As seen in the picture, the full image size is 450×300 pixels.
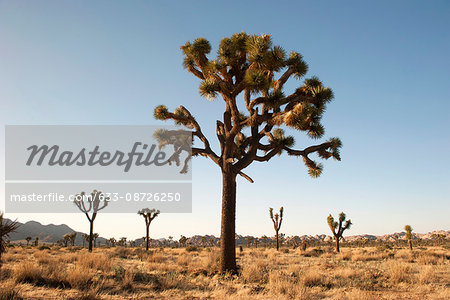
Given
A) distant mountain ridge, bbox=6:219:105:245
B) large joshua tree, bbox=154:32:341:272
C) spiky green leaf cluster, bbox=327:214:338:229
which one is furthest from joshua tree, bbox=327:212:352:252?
distant mountain ridge, bbox=6:219:105:245

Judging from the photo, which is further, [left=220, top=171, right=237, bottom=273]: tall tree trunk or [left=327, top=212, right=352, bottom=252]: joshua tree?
[left=327, top=212, right=352, bottom=252]: joshua tree

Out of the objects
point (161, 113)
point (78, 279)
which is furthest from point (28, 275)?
point (161, 113)

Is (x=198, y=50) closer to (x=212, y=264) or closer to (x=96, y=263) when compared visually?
(x=212, y=264)

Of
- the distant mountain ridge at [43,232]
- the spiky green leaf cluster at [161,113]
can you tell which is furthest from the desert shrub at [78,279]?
the distant mountain ridge at [43,232]

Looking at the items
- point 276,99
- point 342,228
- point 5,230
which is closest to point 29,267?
point 5,230

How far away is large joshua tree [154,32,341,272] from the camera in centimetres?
1016

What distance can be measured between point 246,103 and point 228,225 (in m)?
4.53

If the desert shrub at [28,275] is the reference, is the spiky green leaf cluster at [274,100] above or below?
above

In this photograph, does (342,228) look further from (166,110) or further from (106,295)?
(106,295)

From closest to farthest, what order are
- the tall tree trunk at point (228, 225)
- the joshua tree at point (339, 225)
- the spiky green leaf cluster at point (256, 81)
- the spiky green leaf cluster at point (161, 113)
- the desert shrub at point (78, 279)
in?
the desert shrub at point (78, 279), the spiky green leaf cluster at point (256, 81), the tall tree trunk at point (228, 225), the spiky green leaf cluster at point (161, 113), the joshua tree at point (339, 225)

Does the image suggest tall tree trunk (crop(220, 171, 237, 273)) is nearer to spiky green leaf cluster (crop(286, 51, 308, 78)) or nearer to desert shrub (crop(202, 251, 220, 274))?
desert shrub (crop(202, 251, 220, 274))

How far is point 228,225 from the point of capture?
10.3 metres

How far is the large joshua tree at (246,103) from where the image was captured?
10.2 metres

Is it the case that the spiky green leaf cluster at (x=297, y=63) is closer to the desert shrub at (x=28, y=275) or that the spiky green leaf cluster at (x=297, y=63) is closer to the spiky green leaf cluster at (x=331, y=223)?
the desert shrub at (x=28, y=275)
